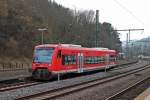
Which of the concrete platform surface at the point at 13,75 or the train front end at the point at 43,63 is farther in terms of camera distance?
the concrete platform surface at the point at 13,75

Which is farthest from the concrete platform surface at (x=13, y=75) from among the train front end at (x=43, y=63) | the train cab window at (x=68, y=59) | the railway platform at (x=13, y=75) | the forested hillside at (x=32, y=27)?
the forested hillside at (x=32, y=27)

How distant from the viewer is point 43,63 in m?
31.3

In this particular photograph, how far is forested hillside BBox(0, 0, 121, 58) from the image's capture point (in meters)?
70.9

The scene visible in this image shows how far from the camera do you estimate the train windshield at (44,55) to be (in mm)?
31227

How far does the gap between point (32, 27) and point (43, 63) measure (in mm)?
48443

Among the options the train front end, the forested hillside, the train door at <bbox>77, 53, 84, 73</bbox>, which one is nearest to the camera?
the train front end

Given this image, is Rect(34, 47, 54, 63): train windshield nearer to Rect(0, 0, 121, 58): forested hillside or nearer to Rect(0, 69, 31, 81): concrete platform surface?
Rect(0, 69, 31, 81): concrete platform surface

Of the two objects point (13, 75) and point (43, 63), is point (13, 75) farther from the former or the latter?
point (43, 63)

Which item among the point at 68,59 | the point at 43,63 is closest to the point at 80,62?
the point at 68,59

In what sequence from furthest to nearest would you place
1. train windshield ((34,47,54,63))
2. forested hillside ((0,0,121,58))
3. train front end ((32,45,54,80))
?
1. forested hillside ((0,0,121,58))
2. train windshield ((34,47,54,63))
3. train front end ((32,45,54,80))

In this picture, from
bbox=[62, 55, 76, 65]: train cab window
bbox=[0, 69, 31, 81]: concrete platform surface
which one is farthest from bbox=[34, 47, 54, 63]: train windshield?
bbox=[0, 69, 31, 81]: concrete platform surface

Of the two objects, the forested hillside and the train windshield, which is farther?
the forested hillside

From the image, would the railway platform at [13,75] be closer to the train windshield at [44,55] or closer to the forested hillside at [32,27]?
the train windshield at [44,55]

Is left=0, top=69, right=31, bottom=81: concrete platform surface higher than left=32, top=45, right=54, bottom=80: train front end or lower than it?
lower
